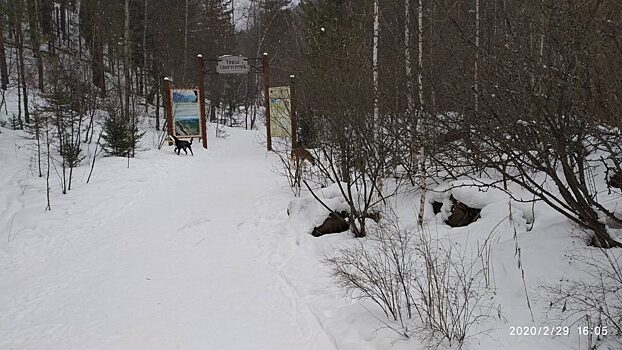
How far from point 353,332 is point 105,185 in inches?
321

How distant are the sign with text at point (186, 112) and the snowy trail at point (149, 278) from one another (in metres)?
7.52

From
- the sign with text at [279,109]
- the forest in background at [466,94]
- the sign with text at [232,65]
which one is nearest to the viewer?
the forest in background at [466,94]

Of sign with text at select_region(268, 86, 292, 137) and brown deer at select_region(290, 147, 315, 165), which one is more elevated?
sign with text at select_region(268, 86, 292, 137)

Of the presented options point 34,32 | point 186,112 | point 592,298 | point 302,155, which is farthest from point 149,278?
point 34,32

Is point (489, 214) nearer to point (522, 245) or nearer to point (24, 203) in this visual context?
point (522, 245)

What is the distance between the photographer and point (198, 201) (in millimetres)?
9539

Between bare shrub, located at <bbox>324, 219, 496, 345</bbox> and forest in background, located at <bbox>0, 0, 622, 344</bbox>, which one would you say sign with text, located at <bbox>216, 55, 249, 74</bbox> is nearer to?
forest in background, located at <bbox>0, 0, 622, 344</bbox>

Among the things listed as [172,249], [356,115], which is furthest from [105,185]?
[356,115]

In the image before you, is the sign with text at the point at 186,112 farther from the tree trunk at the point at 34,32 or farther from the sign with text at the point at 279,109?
the tree trunk at the point at 34,32

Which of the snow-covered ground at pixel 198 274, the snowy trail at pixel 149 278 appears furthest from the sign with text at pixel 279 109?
the snow-covered ground at pixel 198 274
